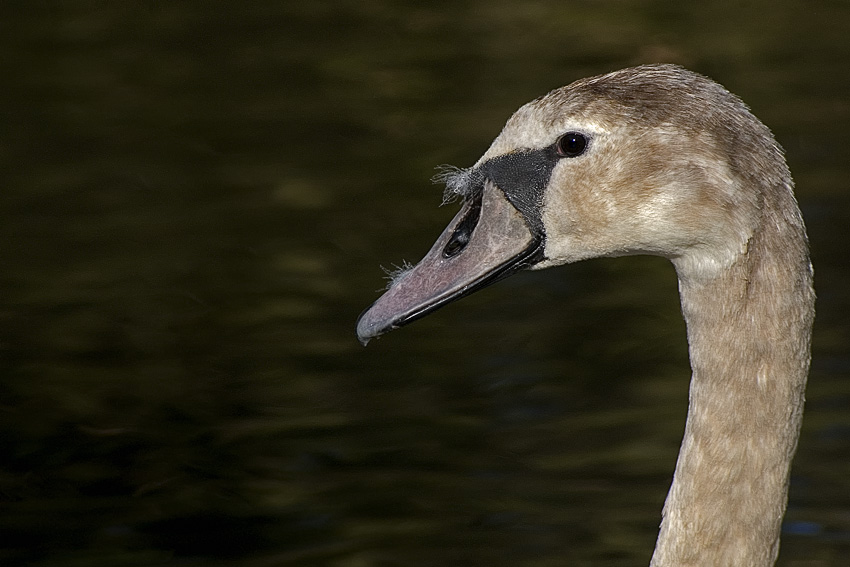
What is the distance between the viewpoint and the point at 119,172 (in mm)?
9398

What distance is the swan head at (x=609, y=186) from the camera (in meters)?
3.82

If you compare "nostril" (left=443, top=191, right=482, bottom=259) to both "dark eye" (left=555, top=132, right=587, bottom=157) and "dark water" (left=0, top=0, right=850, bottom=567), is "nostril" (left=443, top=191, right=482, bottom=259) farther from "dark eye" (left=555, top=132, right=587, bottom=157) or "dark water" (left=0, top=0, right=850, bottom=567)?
"dark water" (left=0, top=0, right=850, bottom=567)

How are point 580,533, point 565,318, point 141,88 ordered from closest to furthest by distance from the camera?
point 580,533
point 565,318
point 141,88

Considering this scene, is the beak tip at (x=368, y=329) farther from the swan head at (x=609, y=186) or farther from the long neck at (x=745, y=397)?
the long neck at (x=745, y=397)

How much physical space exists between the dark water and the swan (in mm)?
1811

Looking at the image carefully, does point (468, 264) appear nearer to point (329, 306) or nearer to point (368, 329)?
point (368, 329)

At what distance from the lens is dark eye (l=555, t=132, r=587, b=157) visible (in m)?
4.07

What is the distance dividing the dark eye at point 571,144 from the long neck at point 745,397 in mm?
430

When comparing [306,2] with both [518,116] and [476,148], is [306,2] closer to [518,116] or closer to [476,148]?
[476,148]

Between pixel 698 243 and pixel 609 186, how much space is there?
0.31 metres

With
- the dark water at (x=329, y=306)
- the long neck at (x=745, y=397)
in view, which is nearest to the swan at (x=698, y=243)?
the long neck at (x=745, y=397)

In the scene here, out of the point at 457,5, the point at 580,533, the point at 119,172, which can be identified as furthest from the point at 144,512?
the point at 457,5

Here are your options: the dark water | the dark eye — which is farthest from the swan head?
the dark water

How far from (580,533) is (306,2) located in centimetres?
747
